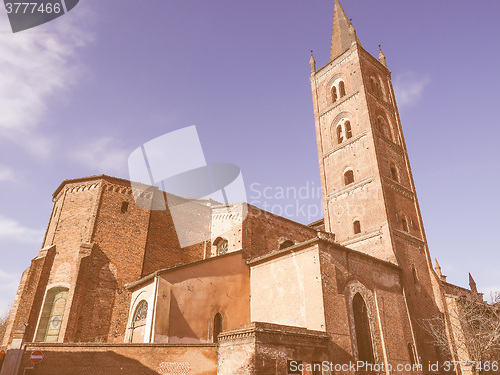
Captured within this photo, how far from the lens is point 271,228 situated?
804 inches

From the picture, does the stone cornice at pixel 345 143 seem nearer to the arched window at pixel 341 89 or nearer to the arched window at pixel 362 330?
the arched window at pixel 341 89

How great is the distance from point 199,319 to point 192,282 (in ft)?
4.98

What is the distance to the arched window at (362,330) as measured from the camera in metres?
13.9

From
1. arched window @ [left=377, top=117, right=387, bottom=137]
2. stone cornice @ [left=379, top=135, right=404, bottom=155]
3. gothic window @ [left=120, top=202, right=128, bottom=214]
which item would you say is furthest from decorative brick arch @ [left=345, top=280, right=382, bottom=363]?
arched window @ [left=377, top=117, right=387, bottom=137]

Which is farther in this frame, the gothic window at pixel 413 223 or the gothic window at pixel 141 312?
the gothic window at pixel 413 223

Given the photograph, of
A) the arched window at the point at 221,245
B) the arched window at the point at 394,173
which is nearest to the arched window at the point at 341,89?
the arched window at the point at 394,173

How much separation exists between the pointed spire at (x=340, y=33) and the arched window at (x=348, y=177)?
1033 cm

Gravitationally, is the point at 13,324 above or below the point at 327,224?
below

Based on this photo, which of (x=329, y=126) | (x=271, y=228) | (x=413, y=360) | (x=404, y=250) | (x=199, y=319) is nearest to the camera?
(x=199, y=319)

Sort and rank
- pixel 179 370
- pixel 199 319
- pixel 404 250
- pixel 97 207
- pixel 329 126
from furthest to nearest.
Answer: pixel 329 126 < pixel 404 250 < pixel 97 207 < pixel 199 319 < pixel 179 370

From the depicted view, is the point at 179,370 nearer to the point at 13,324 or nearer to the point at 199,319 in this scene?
the point at 199,319

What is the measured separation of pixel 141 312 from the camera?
604 inches

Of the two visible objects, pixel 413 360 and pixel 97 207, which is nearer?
pixel 413 360

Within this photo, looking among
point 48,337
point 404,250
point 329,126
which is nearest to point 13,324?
point 48,337
